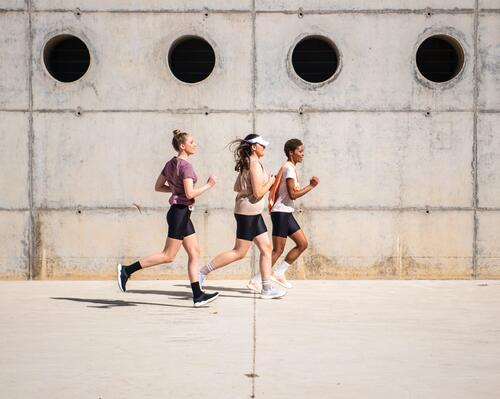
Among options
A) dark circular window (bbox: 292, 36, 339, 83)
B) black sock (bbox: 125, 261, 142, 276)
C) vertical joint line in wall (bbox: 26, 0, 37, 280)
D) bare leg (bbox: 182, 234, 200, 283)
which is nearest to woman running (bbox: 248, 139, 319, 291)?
bare leg (bbox: 182, 234, 200, 283)

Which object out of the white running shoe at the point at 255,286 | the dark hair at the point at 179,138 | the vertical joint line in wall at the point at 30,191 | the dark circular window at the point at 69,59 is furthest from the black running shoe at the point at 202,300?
the dark circular window at the point at 69,59

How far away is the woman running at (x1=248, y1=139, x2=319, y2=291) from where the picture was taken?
9633 mm

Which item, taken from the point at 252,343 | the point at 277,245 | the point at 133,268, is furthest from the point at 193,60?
the point at 252,343

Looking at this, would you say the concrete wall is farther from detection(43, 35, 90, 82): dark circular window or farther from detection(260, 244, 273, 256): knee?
detection(260, 244, 273, 256): knee

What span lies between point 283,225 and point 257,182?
3.19 feet

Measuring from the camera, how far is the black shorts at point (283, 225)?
9.73 metres

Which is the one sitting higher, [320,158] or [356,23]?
[356,23]

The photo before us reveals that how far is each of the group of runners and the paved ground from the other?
1.14 feet

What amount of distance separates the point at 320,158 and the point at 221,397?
6181 mm

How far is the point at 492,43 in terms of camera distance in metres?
10.7

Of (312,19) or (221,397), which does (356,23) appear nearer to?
(312,19)

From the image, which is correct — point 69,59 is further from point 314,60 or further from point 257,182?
point 257,182

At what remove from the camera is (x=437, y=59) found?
36.6 feet

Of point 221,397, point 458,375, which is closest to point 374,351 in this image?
point 458,375
